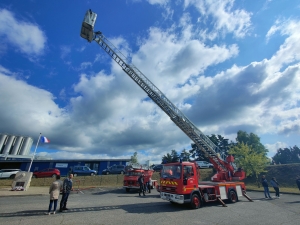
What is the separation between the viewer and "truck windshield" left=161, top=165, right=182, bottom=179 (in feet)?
30.0

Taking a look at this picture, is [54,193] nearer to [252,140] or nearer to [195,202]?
[195,202]

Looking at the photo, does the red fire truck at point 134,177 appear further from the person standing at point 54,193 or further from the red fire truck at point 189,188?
the person standing at point 54,193

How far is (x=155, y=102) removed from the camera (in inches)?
631

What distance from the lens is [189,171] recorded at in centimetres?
934

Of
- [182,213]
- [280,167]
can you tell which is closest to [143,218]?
[182,213]

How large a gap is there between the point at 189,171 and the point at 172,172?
3.10ft

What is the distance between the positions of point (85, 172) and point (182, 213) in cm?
2270

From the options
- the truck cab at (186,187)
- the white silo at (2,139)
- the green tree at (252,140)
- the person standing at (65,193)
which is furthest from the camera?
the green tree at (252,140)

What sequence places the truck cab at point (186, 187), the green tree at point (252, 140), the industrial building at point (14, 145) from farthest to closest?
the green tree at point (252, 140), the industrial building at point (14, 145), the truck cab at point (186, 187)

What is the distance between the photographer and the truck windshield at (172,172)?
9148 millimetres

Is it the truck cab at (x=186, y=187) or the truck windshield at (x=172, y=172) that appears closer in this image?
the truck cab at (x=186, y=187)

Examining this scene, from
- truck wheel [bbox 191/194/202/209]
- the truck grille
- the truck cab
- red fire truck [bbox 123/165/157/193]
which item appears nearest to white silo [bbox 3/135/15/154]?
red fire truck [bbox 123/165/157/193]

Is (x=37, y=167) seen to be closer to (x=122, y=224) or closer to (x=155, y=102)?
(x=155, y=102)

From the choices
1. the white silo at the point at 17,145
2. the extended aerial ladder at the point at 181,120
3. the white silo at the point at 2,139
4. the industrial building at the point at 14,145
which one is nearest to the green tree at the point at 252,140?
the extended aerial ladder at the point at 181,120
